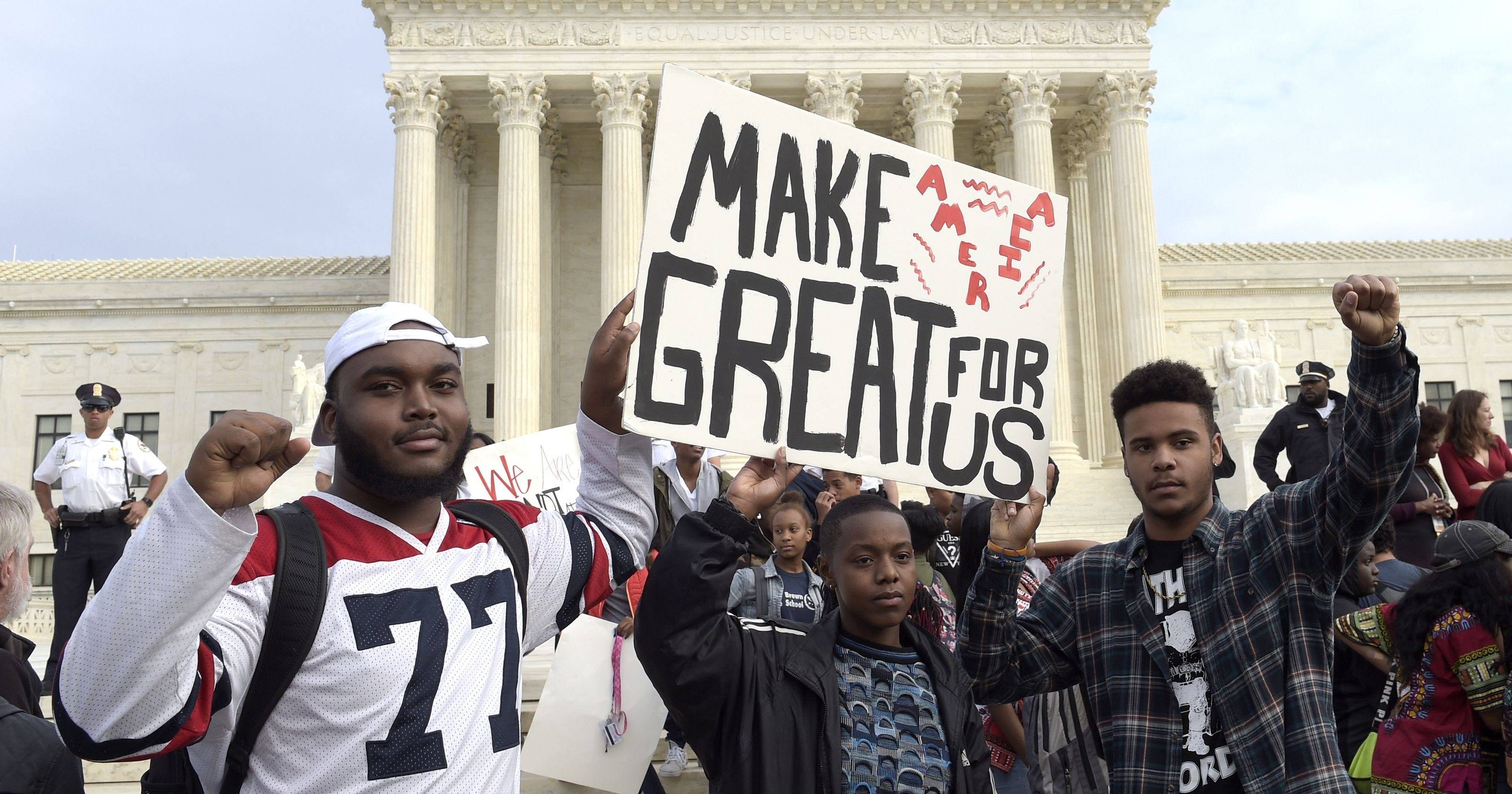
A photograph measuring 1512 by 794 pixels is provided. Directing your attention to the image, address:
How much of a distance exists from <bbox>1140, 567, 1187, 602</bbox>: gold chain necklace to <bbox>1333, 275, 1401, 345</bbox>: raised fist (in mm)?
857

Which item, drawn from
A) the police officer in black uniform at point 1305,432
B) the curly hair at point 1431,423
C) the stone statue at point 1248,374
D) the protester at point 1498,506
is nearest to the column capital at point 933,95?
the stone statue at point 1248,374

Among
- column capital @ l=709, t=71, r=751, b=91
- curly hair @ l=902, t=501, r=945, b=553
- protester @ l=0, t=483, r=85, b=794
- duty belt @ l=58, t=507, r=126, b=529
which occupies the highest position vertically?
column capital @ l=709, t=71, r=751, b=91

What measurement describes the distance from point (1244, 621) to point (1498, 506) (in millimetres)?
3552

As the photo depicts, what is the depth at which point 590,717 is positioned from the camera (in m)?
4.88

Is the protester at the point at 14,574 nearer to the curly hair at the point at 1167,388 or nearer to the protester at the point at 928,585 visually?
the protester at the point at 928,585

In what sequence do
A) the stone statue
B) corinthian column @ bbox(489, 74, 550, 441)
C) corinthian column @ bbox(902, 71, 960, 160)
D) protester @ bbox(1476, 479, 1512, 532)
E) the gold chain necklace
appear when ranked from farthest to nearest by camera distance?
1. corinthian column @ bbox(902, 71, 960, 160)
2. corinthian column @ bbox(489, 74, 550, 441)
3. the stone statue
4. protester @ bbox(1476, 479, 1512, 532)
5. the gold chain necklace

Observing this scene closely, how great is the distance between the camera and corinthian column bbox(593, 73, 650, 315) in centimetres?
2755

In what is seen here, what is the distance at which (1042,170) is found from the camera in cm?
2803

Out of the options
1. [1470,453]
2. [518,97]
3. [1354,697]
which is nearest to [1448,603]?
[1354,697]

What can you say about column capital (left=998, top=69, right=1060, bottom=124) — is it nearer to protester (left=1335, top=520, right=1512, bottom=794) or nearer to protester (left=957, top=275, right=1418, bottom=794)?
protester (left=1335, top=520, right=1512, bottom=794)

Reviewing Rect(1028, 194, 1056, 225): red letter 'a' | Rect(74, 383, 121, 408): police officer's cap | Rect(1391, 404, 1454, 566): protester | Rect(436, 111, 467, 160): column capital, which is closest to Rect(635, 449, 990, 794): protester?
Rect(1028, 194, 1056, 225): red letter 'a'

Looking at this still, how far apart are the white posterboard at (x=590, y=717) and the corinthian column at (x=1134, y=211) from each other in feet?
80.5

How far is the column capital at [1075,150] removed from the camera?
105 feet

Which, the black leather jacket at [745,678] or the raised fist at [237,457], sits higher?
the raised fist at [237,457]
